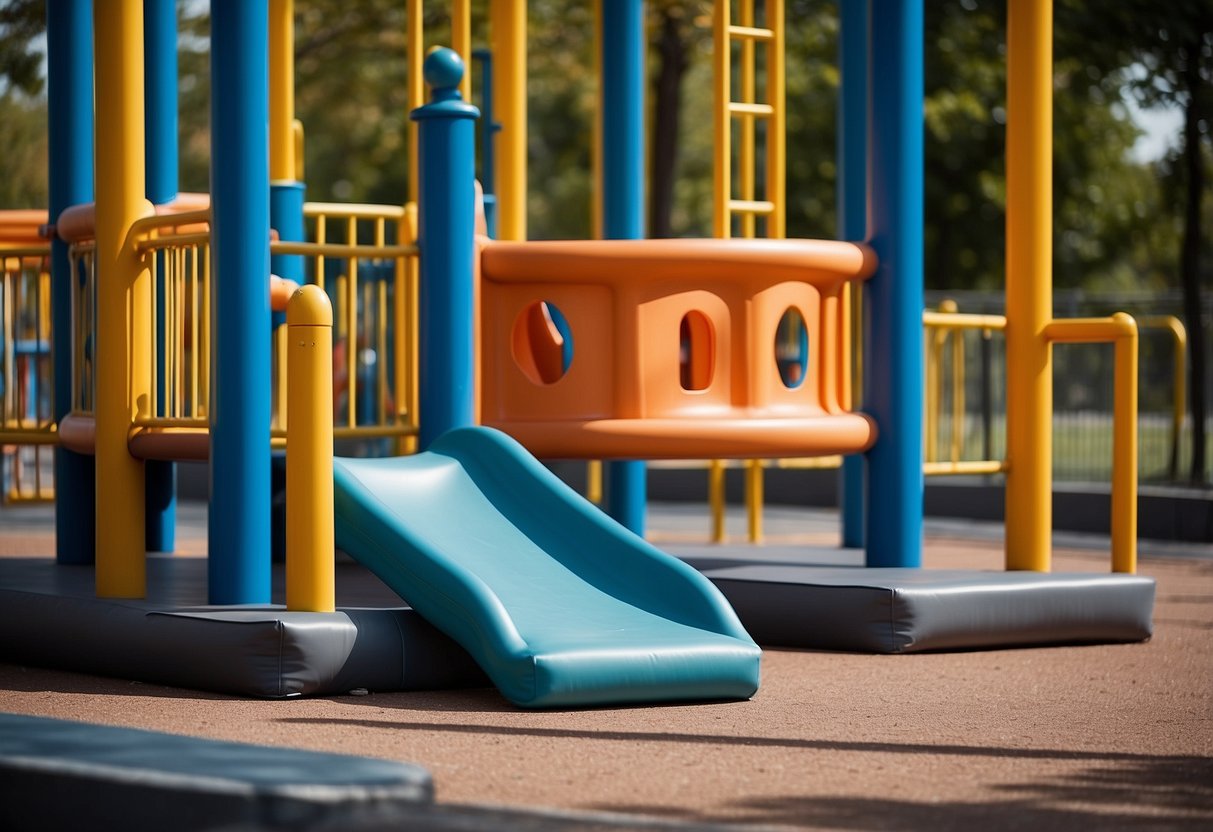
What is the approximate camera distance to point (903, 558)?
8695mm

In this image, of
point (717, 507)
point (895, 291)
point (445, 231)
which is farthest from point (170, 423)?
point (717, 507)

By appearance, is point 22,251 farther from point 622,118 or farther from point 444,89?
point 622,118

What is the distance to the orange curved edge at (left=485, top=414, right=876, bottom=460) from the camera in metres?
8.20

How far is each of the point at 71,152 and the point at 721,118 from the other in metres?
3.61

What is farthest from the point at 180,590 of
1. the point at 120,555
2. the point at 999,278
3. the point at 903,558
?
the point at 999,278

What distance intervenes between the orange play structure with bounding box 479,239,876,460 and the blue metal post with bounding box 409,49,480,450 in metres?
0.46

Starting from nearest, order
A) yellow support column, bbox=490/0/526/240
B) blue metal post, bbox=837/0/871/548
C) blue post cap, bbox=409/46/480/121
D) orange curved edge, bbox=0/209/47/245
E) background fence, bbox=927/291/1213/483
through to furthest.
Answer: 1. blue post cap, bbox=409/46/480/121
2. blue metal post, bbox=837/0/871/548
3. yellow support column, bbox=490/0/526/240
4. orange curved edge, bbox=0/209/47/245
5. background fence, bbox=927/291/1213/483

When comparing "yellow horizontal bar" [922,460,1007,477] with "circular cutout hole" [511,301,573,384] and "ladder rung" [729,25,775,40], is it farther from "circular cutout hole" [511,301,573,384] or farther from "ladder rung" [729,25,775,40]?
"ladder rung" [729,25,775,40]

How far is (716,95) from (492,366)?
2.91 metres

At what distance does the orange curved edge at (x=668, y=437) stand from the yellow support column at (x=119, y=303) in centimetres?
177

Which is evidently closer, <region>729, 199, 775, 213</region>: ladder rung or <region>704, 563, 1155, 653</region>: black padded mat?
<region>704, 563, 1155, 653</region>: black padded mat

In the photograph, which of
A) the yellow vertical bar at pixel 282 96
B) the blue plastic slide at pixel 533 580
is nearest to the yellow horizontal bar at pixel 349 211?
the yellow vertical bar at pixel 282 96

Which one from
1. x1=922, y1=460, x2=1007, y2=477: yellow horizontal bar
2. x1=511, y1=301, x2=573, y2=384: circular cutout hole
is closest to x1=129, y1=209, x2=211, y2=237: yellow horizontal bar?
x1=511, y1=301, x2=573, y2=384: circular cutout hole

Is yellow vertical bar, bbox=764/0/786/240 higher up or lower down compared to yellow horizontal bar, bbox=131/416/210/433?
higher up
